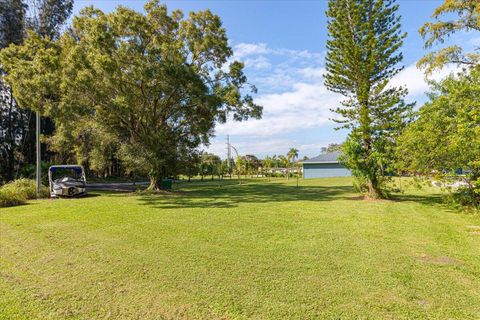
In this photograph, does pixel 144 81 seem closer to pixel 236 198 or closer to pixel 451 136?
pixel 236 198

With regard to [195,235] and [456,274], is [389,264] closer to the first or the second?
[456,274]

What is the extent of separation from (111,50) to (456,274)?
1435 centimetres

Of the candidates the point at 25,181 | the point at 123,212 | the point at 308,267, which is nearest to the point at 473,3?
the point at 308,267

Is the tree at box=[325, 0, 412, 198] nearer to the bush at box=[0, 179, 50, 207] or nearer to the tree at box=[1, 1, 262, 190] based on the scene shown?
the tree at box=[1, 1, 262, 190]

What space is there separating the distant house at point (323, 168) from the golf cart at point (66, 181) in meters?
28.1

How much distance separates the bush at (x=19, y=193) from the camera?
11732 millimetres

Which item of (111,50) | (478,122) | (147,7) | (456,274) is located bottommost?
(456,274)

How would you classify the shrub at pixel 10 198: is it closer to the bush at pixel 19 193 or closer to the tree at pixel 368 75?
the bush at pixel 19 193

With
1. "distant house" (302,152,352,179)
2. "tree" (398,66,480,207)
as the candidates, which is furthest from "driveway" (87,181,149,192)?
"distant house" (302,152,352,179)

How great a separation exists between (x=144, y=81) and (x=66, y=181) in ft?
20.6

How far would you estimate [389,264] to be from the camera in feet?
14.8

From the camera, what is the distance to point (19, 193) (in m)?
12.8

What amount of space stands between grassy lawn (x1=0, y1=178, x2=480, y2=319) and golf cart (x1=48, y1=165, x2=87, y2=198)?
20.2 feet

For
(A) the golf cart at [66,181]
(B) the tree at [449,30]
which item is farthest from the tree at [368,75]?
(A) the golf cart at [66,181]
